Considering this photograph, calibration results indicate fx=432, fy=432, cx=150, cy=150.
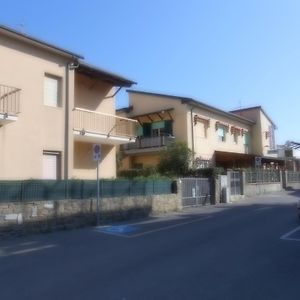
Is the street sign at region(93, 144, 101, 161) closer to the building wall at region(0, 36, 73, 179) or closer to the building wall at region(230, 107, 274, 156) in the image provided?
the building wall at region(0, 36, 73, 179)

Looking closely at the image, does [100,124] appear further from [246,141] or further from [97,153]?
[246,141]

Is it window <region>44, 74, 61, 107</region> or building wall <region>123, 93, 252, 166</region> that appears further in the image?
building wall <region>123, 93, 252, 166</region>

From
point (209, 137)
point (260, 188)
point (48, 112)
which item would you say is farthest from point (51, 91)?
point (260, 188)

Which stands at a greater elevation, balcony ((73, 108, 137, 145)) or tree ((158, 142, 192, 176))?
balcony ((73, 108, 137, 145))

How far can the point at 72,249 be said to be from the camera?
11.1 m

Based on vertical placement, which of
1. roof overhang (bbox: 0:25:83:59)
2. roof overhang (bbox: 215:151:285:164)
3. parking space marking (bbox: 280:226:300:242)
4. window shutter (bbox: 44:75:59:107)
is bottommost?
parking space marking (bbox: 280:226:300:242)

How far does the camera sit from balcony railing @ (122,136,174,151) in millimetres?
34156

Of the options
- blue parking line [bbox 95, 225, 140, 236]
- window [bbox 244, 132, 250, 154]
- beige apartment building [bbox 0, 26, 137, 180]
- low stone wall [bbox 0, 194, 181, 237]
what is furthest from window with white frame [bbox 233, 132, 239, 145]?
blue parking line [bbox 95, 225, 140, 236]

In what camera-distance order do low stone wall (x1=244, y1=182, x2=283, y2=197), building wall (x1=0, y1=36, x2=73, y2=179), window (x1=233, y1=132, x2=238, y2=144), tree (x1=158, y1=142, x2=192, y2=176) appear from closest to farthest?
building wall (x1=0, y1=36, x2=73, y2=179)
tree (x1=158, y1=142, x2=192, y2=176)
low stone wall (x1=244, y1=182, x2=283, y2=197)
window (x1=233, y1=132, x2=238, y2=144)

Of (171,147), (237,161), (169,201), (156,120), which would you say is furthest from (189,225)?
(237,161)

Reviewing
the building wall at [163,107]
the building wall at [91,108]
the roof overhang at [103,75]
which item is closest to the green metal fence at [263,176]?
the building wall at [163,107]

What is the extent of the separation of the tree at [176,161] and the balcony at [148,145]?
318cm

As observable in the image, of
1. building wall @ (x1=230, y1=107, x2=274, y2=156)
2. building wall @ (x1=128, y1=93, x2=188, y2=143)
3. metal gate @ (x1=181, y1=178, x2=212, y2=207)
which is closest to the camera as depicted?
metal gate @ (x1=181, y1=178, x2=212, y2=207)

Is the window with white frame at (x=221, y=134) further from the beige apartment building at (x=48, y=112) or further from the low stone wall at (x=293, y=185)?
the beige apartment building at (x=48, y=112)
